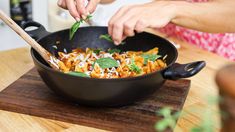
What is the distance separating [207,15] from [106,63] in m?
0.42

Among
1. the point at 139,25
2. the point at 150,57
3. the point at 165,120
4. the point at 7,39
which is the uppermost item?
the point at 165,120

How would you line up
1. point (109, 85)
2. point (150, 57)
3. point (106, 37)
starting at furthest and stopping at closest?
point (106, 37), point (150, 57), point (109, 85)

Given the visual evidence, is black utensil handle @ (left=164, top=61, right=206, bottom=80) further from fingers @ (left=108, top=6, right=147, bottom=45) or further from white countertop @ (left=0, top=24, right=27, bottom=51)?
white countertop @ (left=0, top=24, right=27, bottom=51)

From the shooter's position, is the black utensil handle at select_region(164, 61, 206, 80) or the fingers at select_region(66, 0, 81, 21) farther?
the fingers at select_region(66, 0, 81, 21)

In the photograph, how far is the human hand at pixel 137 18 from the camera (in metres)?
1.00

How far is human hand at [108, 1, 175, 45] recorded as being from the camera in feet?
3.27

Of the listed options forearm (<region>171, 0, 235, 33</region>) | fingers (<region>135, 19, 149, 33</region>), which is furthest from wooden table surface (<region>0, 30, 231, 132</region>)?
fingers (<region>135, 19, 149, 33</region>)

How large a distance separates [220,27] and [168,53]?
0.92 feet

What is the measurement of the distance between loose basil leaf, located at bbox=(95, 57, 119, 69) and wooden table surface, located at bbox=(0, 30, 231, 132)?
0.18m

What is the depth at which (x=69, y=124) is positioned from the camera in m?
0.94

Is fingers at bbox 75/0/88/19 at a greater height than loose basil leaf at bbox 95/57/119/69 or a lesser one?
greater

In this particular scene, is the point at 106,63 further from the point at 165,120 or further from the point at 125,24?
the point at 165,120

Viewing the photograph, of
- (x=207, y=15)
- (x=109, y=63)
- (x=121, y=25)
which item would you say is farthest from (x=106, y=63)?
(x=207, y=15)

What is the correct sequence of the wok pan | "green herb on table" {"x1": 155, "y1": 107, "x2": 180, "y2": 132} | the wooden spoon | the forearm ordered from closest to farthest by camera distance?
"green herb on table" {"x1": 155, "y1": 107, "x2": 180, "y2": 132}, the wok pan, the wooden spoon, the forearm
